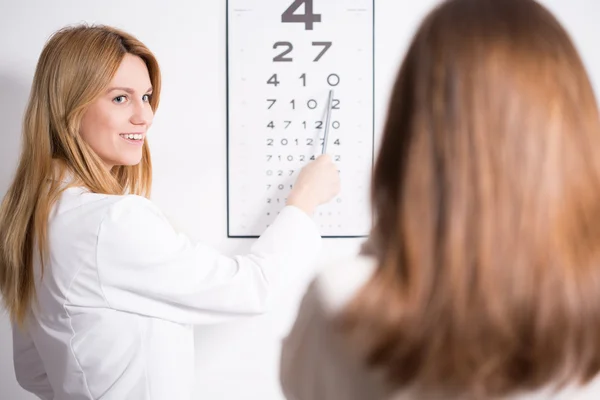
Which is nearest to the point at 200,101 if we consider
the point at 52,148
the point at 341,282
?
the point at 52,148

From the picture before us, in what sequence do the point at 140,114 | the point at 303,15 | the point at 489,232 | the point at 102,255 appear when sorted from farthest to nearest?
the point at 303,15 < the point at 140,114 < the point at 102,255 < the point at 489,232

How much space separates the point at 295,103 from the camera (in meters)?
1.24

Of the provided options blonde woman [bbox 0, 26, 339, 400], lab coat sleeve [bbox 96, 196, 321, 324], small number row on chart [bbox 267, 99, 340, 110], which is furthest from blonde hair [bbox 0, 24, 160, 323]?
small number row on chart [bbox 267, 99, 340, 110]

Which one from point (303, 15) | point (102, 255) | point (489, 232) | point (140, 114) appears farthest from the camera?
point (303, 15)

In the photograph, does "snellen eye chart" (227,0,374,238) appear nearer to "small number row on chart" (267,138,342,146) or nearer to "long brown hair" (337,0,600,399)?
"small number row on chart" (267,138,342,146)

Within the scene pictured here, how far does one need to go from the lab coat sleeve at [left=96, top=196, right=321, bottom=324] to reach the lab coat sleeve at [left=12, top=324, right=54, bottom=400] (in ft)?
0.93

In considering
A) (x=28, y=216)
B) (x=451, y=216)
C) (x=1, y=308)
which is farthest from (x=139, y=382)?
(x=451, y=216)

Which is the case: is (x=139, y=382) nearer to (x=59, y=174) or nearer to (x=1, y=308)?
(x=59, y=174)

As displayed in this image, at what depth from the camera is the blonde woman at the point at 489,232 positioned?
47 centimetres

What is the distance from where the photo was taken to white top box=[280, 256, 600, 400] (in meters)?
0.50

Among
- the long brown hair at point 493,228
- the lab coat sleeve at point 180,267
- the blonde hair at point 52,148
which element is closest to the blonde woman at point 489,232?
the long brown hair at point 493,228

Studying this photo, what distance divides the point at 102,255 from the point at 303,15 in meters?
0.68

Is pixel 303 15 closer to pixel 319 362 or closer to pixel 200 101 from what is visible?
pixel 200 101

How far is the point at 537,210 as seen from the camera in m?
0.47
